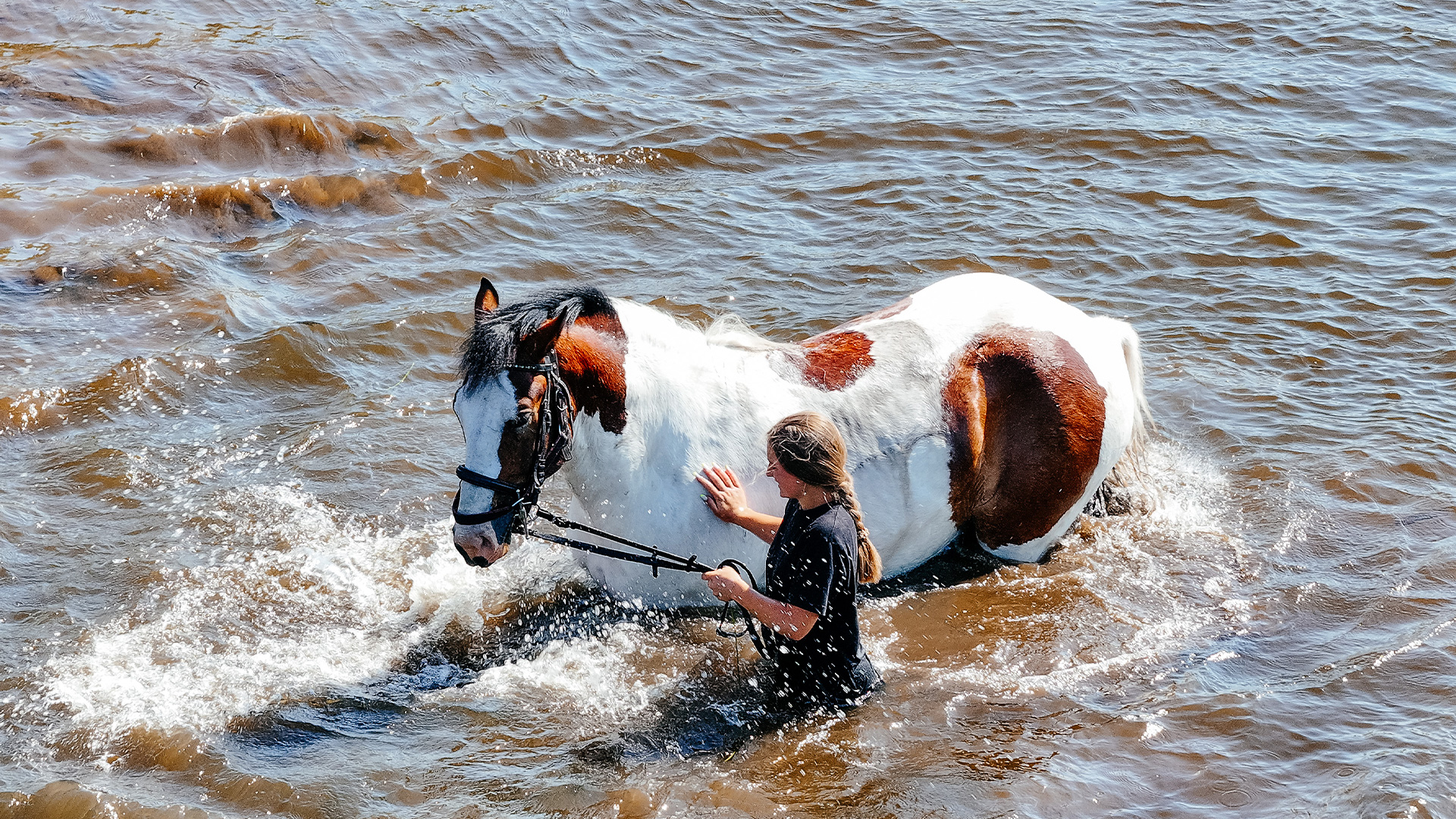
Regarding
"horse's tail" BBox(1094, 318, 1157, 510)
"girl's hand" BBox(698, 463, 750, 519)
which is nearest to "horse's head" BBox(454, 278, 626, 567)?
"girl's hand" BBox(698, 463, 750, 519)

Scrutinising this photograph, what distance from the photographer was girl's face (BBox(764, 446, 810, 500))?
4262 mm

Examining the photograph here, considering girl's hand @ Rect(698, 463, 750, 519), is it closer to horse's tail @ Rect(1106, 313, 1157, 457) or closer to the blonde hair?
the blonde hair

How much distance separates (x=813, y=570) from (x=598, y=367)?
127cm

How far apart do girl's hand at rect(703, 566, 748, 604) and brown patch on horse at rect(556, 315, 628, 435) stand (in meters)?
0.83

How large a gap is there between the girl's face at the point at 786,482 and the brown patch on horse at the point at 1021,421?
1369 mm

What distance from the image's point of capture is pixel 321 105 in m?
11.5

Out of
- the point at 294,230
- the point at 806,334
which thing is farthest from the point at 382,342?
the point at 806,334

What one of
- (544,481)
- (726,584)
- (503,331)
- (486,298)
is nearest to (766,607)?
(726,584)

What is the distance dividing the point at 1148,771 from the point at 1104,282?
5.11 metres

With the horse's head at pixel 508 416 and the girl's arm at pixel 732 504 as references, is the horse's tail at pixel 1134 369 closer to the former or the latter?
the girl's arm at pixel 732 504

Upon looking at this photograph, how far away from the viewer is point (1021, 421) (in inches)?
218

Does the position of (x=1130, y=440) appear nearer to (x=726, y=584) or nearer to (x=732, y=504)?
(x=732, y=504)

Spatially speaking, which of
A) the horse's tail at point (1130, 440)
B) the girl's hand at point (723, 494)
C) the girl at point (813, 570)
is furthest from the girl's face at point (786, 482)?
the horse's tail at point (1130, 440)

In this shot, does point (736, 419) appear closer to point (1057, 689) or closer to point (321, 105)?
point (1057, 689)
